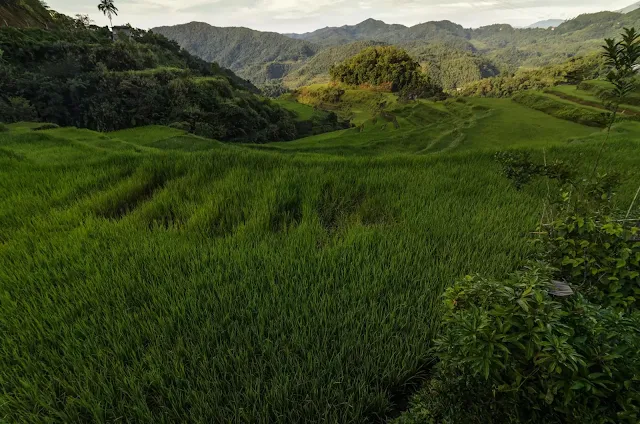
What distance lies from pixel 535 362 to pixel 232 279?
2.17 metres

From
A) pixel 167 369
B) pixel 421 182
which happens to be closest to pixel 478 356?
pixel 167 369

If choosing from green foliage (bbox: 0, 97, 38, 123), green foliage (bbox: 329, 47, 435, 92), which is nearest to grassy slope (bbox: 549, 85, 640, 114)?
green foliage (bbox: 329, 47, 435, 92)

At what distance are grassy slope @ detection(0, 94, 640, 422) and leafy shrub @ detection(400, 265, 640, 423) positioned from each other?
0.45m

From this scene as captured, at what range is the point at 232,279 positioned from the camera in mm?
2643

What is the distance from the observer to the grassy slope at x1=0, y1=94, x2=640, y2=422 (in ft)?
5.71

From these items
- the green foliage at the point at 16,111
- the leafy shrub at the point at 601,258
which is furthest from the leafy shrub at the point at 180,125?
the leafy shrub at the point at 601,258

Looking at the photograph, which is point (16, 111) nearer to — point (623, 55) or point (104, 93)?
point (104, 93)

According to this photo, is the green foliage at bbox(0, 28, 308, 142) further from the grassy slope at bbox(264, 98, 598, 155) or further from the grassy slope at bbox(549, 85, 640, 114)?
the grassy slope at bbox(549, 85, 640, 114)

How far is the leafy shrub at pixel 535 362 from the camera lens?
121cm

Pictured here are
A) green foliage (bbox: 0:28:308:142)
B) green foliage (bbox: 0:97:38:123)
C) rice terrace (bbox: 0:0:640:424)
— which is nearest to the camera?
rice terrace (bbox: 0:0:640:424)

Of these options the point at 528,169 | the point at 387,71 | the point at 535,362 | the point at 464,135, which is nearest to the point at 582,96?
the point at 464,135

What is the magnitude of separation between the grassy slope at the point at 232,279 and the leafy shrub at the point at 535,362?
45cm

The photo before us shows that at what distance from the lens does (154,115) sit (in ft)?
110

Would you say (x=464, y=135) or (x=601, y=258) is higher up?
(x=601, y=258)
